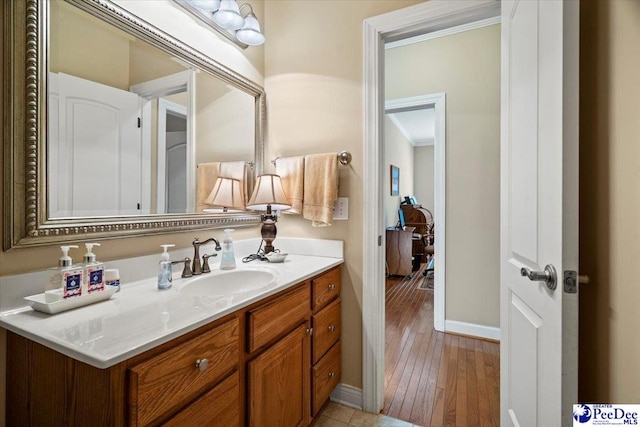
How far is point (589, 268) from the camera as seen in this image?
879mm

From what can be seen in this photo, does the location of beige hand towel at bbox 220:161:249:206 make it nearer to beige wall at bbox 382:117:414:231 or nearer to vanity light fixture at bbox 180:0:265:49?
vanity light fixture at bbox 180:0:265:49

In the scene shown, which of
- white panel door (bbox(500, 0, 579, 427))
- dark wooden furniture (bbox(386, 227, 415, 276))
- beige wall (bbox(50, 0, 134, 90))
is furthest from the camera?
dark wooden furniture (bbox(386, 227, 415, 276))

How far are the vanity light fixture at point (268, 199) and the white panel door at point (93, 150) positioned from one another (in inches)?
A: 24.1

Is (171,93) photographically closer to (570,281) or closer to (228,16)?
(228,16)

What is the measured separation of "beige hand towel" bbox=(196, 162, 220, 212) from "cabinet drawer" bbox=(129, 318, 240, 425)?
0.79 metres

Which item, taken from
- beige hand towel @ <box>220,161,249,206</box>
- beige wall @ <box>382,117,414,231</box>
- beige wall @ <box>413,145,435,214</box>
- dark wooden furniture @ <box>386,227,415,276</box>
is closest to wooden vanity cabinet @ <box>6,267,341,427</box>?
beige hand towel @ <box>220,161,249,206</box>

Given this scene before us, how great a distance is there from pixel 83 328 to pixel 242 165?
1222 millimetres

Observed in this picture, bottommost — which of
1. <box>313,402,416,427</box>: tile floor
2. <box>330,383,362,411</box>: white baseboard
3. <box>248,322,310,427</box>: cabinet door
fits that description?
<box>313,402,416,427</box>: tile floor

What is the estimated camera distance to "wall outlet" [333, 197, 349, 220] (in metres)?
1.74

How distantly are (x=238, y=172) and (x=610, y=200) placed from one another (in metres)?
1.63

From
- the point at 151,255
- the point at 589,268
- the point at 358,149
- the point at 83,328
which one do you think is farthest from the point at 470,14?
the point at 83,328

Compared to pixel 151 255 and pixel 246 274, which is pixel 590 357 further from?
pixel 151 255

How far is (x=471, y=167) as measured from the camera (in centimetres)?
258

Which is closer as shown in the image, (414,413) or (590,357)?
(590,357)
